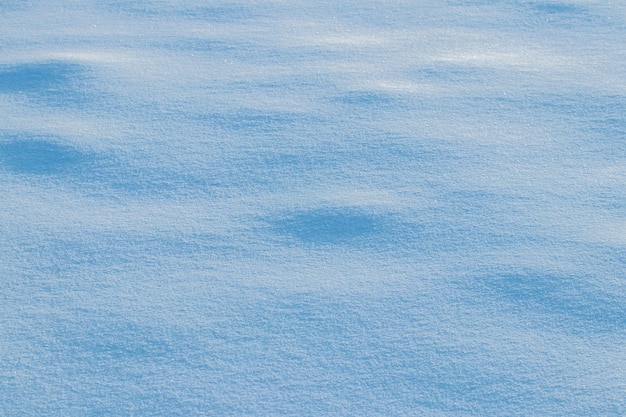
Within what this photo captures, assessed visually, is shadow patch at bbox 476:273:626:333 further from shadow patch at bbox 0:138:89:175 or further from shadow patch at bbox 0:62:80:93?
shadow patch at bbox 0:62:80:93

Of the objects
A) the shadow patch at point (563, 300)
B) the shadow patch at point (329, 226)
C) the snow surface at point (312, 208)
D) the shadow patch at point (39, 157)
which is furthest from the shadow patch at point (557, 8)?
the shadow patch at point (39, 157)

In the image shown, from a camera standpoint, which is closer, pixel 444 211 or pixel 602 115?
pixel 444 211

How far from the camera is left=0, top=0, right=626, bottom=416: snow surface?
11.1 ft

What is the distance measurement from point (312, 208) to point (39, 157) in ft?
4.50

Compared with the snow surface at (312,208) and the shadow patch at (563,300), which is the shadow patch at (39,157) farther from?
the shadow patch at (563,300)

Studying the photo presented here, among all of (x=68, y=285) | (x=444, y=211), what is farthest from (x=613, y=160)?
(x=68, y=285)

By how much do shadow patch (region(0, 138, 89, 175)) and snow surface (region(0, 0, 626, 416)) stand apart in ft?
0.04

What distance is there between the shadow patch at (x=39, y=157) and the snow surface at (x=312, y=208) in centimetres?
1

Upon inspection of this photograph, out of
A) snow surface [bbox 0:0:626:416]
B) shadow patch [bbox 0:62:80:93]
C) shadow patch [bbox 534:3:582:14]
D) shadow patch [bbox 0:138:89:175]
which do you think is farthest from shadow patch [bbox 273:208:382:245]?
shadow patch [bbox 534:3:582:14]

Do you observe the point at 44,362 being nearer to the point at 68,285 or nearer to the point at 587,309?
the point at 68,285

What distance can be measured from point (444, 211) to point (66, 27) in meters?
2.78

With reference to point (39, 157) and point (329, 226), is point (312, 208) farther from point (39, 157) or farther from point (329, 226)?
point (39, 157)

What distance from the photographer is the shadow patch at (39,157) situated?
4438 millimetres

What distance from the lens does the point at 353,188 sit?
4.35 meters
